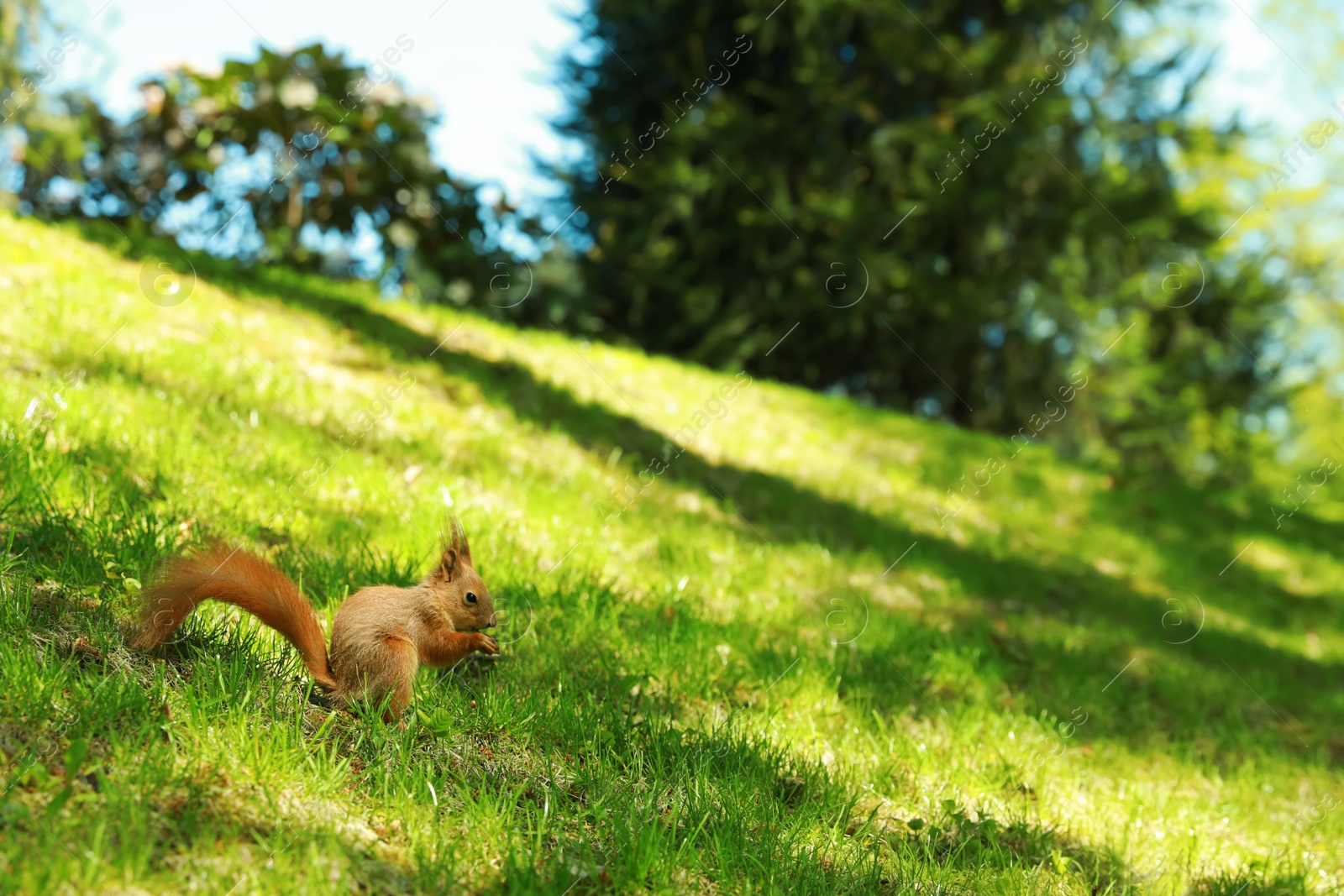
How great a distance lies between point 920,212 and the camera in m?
12.3

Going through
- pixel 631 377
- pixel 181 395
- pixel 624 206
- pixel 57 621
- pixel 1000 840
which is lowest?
pixel 57 621

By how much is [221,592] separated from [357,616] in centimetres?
42

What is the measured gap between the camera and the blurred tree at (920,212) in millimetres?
12203

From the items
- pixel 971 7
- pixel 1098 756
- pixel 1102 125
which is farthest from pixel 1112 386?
pixel 1098 756

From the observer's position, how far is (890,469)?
30.2 feet

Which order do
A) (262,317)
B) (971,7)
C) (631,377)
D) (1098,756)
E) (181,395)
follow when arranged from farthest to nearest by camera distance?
(971,7) < (631,377) < (262,317) < (181,395) < (1098,756)

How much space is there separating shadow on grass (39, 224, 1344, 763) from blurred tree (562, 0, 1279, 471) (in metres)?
3.99

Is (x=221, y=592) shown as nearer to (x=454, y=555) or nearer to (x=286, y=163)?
(x=454, y=555)

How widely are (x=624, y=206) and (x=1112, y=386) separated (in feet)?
25.2

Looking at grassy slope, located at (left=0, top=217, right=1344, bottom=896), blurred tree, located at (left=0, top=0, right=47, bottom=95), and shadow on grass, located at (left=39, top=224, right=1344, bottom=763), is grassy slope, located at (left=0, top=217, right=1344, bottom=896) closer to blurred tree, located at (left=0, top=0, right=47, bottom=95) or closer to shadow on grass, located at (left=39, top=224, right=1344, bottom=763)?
shadow on grass, located at (left=39, top=224, right=1344, bottom=763)

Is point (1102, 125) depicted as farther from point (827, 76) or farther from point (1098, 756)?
point (1098, 756)

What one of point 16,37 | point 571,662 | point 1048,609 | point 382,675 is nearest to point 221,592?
point 382,675

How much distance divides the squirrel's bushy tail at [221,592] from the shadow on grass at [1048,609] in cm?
261

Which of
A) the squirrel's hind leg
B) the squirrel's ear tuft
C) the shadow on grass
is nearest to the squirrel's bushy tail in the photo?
the squirrel's hind leg
